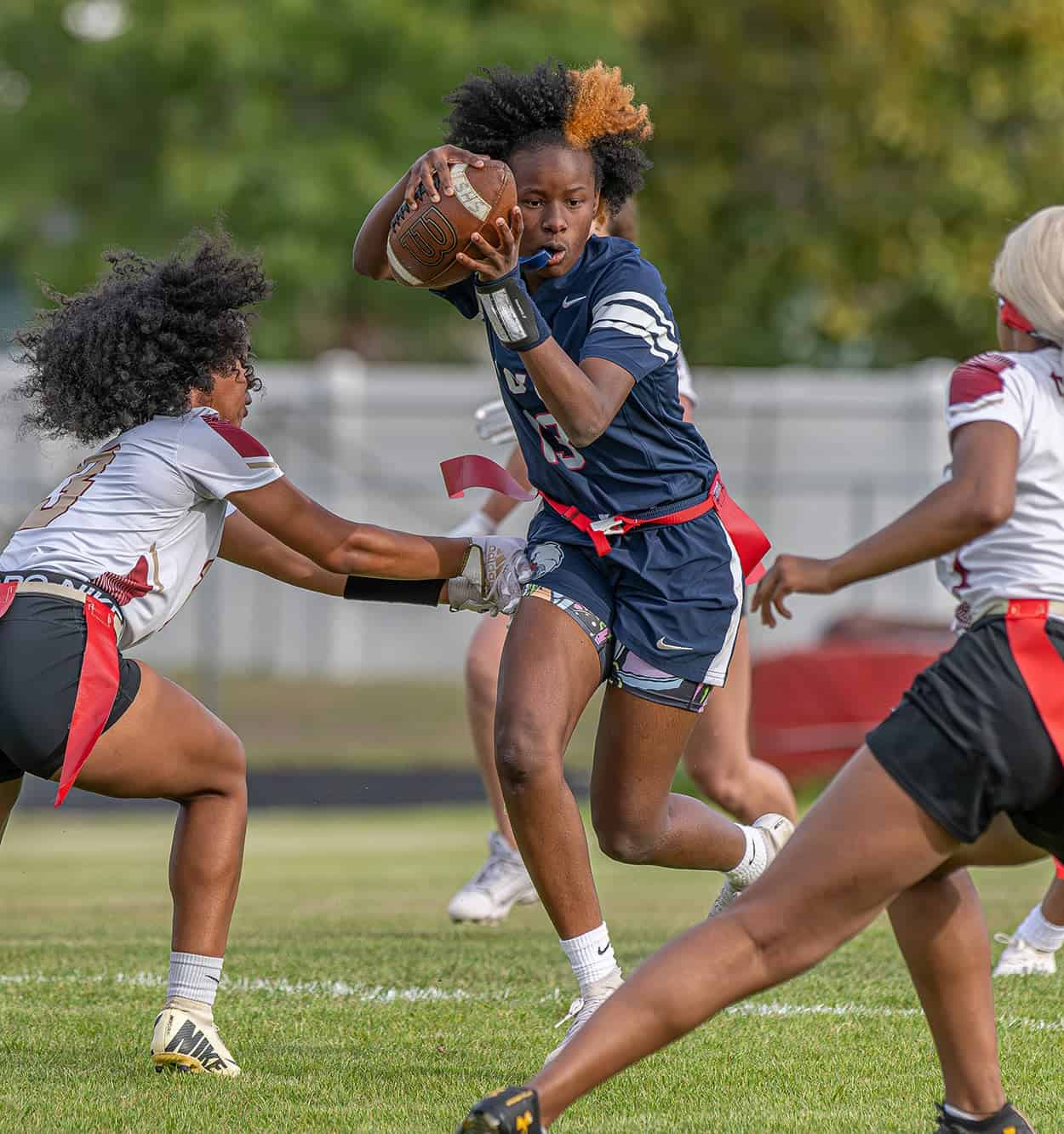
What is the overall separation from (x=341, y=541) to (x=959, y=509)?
1.79m

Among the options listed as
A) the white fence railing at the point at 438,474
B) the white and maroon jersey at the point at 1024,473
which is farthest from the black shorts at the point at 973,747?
the white fence railing at the point at 438,474

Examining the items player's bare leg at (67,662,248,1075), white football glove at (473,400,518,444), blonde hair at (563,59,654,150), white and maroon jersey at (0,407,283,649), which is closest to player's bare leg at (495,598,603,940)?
player's bare leg at (67,662,248,1075)

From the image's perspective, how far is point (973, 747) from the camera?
3.41 metres

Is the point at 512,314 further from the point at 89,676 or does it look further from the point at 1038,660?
the point at 1038,660

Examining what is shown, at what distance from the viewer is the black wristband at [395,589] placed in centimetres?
503

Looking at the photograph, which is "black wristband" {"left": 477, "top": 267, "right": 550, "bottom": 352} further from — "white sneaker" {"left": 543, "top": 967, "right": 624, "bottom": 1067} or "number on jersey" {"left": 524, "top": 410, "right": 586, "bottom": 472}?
"white sneaker" {"left": 543, "top": 967, "right": 624, "bottom": 1067}

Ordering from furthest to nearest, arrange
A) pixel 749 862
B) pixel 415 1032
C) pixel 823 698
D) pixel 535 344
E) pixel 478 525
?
1. pixel 823 698
2. pixel 478 525
3. pixel 749 862
4. pixel 415 1032
5. pixel 535 344

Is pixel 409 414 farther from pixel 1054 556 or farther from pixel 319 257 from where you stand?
pixel 1054 556

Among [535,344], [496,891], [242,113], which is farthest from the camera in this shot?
[242,113]

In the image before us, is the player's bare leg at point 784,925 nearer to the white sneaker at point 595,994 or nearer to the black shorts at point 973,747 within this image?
the black shorts at point 973,747

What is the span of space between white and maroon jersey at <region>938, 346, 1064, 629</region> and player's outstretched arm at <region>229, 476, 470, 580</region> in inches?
61.8

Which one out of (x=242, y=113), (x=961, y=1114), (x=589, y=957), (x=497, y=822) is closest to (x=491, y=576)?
(x=589, y=957)

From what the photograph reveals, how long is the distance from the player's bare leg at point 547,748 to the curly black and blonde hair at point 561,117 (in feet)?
4.45

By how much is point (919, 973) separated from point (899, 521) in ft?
3.25
